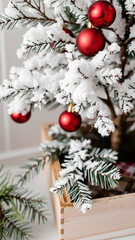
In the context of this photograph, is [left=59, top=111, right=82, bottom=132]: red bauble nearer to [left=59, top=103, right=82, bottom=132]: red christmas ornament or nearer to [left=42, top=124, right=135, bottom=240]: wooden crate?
[left=59, top=103, right=82, bottom=132]: red christmas ornament

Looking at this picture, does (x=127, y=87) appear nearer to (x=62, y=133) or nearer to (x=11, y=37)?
(x=62, y=133)

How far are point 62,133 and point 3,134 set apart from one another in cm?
25

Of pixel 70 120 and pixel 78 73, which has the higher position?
pixel 78 73

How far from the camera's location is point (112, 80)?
475 millimetres

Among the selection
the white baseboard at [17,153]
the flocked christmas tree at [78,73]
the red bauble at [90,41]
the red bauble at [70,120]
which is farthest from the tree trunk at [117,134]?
the white baseboard at [17,153]

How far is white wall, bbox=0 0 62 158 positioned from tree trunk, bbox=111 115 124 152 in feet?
1.02

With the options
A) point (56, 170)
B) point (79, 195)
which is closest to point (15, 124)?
point (56, 170)

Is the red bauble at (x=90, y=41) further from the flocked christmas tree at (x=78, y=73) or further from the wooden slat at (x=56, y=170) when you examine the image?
the wooden slat at (x=56, y=170)

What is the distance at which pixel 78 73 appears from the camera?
1.55 ft

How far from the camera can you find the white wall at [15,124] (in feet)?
2.74

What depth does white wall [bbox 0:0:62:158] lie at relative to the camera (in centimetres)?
84

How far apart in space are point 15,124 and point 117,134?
0.40m

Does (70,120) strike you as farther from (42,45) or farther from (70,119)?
(42,45)

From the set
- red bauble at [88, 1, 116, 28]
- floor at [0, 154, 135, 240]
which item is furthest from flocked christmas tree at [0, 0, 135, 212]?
floor at [0, 154, 135, 240]
